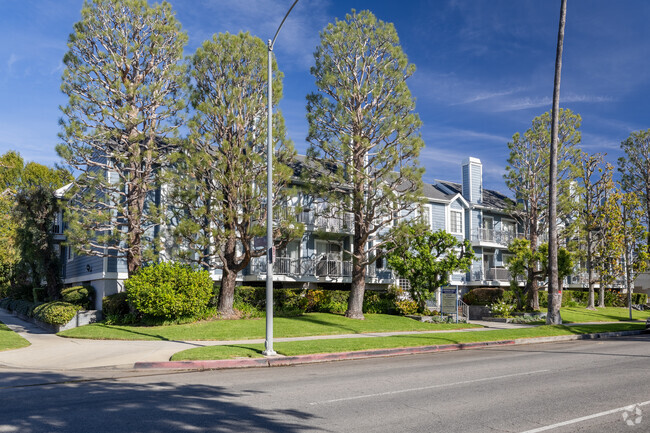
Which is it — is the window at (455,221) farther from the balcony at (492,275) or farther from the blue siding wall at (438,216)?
the balcony at (492,275)

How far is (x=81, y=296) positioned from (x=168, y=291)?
8013 millimetres

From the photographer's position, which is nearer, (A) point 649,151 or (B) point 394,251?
(B) point 394,251

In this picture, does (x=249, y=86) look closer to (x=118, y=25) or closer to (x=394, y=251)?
(x=118, y=25)

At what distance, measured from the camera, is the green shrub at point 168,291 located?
21984 millimetres

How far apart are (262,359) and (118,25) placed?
56.9 ft

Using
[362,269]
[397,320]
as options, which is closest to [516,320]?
[397,320]

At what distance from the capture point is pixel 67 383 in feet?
36.1

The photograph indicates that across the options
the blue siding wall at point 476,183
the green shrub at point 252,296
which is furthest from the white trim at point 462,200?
the green shrub at point 252,296

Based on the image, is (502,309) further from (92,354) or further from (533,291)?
(92,354)

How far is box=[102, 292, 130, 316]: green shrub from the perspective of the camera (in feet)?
79.6

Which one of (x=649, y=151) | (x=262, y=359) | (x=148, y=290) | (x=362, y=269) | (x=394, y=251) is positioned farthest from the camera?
(x=649, y=151)

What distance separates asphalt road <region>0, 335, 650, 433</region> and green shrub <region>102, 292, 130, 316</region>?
1173cm

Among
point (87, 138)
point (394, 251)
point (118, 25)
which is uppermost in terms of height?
point (118, 25)

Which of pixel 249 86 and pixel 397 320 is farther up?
pixel 249 86
